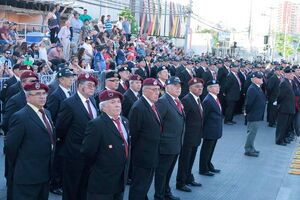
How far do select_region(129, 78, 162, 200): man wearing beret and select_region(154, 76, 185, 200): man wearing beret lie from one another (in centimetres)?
43

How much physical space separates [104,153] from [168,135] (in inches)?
79.4

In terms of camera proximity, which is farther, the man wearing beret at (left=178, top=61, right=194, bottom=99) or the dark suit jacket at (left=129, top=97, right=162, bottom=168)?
the man wearing beret at (left=178, top=61, right=194, bottom=99)

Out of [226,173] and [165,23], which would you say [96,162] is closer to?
[226,173]

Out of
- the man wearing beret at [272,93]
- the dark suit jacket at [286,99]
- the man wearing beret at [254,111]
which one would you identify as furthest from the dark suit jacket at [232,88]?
the man wearing beret at [254,111]

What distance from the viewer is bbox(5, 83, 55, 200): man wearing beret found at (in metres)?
5.11

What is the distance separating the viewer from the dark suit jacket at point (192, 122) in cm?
794

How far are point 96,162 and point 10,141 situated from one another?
3.39 feet

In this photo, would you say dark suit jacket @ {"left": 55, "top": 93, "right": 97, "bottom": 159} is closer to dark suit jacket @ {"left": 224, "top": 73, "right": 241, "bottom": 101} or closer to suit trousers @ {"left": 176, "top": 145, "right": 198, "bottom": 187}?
suit trousers @ {"left": 176, "top": 145, "right": 198, "bottom": 187}

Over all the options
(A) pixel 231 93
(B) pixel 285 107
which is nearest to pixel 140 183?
(B) pixel 285 107

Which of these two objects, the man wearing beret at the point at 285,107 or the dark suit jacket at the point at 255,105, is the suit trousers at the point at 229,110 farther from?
the dark suit jacket at the point at 255,105

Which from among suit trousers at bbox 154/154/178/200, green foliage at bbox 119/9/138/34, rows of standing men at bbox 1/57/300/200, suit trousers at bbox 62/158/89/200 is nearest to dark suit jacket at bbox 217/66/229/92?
rows of standing men at bbox 1/57/300/200

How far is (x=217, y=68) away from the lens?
17.3m

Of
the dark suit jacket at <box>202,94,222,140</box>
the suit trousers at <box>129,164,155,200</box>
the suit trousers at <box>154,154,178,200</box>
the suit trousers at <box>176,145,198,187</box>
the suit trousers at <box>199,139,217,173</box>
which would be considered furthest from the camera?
the suit trousers at <box>199,139,217,173</box>

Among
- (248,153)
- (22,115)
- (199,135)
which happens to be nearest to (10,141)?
(22,115)
